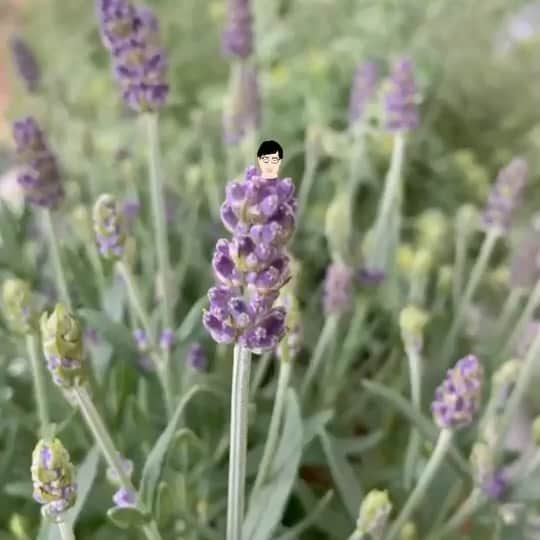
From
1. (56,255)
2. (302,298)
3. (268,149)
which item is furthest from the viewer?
(302,298)

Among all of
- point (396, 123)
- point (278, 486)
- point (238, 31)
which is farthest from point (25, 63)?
point (278, 486)

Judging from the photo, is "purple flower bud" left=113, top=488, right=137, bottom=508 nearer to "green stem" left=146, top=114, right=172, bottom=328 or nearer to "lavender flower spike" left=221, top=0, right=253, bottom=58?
"green stem" left=146, top=114, right=172, bottom=328

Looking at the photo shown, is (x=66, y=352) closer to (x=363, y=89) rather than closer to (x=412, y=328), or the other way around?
(x=412, y=328)

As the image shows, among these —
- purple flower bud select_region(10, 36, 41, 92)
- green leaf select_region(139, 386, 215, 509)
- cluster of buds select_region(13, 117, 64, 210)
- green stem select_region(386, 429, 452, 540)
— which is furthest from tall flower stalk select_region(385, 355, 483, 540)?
purple flower bud select_region(10, 36, 41, 92)

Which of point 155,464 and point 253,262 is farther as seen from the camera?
point 155,464

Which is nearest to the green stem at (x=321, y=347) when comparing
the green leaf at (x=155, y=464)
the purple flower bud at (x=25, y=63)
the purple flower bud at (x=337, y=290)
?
the purple flower bud at (x=337, y=290)

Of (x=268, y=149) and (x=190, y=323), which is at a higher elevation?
(x=268, y=149)

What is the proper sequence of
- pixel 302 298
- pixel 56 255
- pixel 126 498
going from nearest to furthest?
1. pixel 126 498
2. pixel 56 255
3. pixel 302 298
